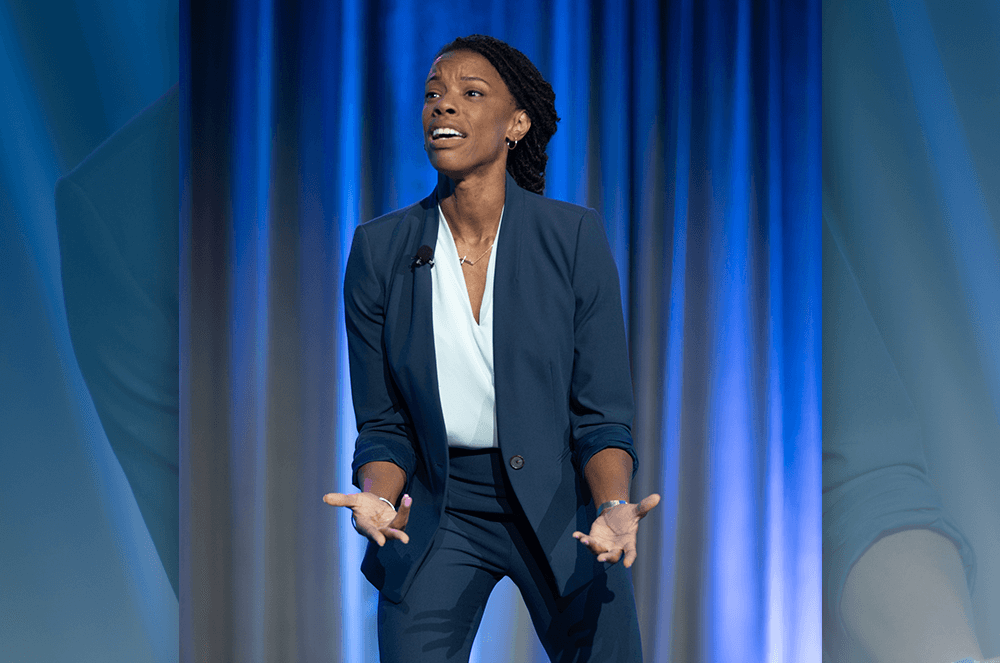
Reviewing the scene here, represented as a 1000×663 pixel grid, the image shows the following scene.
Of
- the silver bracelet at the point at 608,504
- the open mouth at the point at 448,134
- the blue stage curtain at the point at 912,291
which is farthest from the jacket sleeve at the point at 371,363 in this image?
the blue stage curtain at the point at 912,291

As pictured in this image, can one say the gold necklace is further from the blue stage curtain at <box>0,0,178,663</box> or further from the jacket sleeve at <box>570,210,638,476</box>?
the blue stage curtain at <box>0,0,178,663</box>

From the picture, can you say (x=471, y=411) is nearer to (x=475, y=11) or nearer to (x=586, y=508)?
(x=586, y=508)

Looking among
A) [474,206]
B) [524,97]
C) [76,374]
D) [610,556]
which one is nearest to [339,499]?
[610,556]

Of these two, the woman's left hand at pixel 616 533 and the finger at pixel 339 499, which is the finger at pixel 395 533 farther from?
the woman's left hand at pixel 616 533

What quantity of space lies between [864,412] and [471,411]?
2.18 metres

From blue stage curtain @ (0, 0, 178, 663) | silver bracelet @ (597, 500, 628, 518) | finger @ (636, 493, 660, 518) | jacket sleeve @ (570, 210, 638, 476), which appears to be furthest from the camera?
blue stage curtain @ (0, 0, 178, 663)

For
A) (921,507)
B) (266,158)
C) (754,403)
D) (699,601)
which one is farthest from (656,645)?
(266,158)

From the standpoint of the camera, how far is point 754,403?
2.84 metres

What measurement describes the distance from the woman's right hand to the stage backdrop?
5.06ft

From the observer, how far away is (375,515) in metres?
1.26

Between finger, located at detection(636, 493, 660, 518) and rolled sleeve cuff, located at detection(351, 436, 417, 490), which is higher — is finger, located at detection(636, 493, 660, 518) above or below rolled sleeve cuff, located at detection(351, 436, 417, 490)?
below

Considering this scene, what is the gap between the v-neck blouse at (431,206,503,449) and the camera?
4.42 ft

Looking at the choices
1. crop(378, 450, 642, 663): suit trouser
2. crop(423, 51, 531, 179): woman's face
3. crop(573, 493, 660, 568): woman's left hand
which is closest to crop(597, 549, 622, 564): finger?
crop(573, 493, 660, 568): woman's left hand

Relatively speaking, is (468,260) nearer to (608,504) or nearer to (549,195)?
(608,504)
